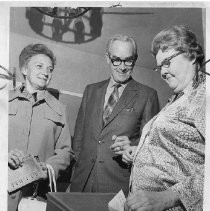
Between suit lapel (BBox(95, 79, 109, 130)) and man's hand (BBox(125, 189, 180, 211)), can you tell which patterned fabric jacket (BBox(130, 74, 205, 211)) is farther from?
suit lapel (BBox(95, 79, 109, 130))

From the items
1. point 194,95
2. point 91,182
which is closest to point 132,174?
point 91,182

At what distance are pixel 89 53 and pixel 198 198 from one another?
841 millimetres

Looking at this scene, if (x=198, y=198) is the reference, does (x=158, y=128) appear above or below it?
above

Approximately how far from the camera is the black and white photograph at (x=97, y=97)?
5.98 feet

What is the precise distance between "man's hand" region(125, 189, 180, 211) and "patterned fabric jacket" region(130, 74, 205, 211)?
0.08 ft

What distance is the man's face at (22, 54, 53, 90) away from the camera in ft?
6.24

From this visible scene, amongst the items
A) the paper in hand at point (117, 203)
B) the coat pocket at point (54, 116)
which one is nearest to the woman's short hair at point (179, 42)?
the coat pocket at point (54, 116)

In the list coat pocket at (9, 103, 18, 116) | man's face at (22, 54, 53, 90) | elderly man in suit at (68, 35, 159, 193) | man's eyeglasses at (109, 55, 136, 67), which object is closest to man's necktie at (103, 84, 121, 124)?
elderly man in suit at (68, 35, 159, 193)

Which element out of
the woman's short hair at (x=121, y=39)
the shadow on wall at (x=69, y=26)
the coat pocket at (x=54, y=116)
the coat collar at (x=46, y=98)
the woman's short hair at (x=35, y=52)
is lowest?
the coat pocket at (x=54, y=116)

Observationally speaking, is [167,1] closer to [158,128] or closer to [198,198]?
[158,128]

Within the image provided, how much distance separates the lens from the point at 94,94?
6.24 ft

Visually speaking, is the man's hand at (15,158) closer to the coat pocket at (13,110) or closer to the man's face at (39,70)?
the coat pocket at (13,110)

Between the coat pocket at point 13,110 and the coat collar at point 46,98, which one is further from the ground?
the coat collar at point 46,98

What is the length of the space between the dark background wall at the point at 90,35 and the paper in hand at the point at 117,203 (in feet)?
1.31
